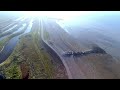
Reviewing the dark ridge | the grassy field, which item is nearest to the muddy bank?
the grassy field

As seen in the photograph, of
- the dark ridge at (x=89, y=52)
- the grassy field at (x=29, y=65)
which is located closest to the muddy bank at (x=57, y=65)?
the grassy field at (x=29, y=65)

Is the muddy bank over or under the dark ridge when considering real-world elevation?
over

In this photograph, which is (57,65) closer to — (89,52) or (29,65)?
(29,65)

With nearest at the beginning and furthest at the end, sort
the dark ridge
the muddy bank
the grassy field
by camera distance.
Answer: the grassy field, the muddy bank, the dark ridge

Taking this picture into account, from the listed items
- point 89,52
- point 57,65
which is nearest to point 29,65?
point 57,65

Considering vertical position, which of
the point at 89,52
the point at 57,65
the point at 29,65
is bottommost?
the point at 89,52

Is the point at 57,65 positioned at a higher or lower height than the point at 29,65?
lower

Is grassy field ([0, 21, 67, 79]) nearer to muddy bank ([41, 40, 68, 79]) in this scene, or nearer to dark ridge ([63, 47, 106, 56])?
muddy bank ([41, 40, 68, 79])

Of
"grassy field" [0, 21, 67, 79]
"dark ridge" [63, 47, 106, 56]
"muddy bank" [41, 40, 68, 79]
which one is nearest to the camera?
"grassy field" [0, 21, 67, 79]

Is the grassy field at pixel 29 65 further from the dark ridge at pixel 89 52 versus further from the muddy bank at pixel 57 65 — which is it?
the dark ridge at pixel 89 52

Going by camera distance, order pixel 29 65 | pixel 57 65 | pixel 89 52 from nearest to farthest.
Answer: pixel 29 65, pixel 57 65, pixel 89 52

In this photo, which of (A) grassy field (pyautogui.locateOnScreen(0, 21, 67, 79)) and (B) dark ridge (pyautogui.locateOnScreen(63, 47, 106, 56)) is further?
(B) dark ridge (pyautogui.locateOnScreen(63, 47, 106, 56))
